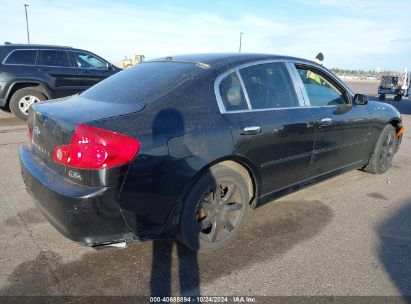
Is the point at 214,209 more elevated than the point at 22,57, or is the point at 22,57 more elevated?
the point at 22,57

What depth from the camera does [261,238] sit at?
3412mm

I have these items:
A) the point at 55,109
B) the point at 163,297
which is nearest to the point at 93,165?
the point at 55,109

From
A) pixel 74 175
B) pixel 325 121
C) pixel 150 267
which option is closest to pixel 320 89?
pixel 325 121

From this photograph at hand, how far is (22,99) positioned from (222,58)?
688cm

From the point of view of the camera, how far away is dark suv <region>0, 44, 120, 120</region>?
837 centimetres

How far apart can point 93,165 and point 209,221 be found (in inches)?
45.4

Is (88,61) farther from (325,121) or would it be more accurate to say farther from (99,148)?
(99,148)

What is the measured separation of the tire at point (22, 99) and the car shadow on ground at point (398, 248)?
26.2ft

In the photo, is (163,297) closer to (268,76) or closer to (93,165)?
(93,165)

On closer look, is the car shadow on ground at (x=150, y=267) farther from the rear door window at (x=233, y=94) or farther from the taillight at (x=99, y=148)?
the rear door window at (x=233, y=94)

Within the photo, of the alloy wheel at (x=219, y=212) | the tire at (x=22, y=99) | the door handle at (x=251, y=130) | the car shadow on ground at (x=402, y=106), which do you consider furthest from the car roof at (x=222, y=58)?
the car shadow on ground at (x=402, y=106)

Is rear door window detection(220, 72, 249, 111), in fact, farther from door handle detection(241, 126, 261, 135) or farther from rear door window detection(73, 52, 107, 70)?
A: rear door window detection(73, 52, 107, 70)

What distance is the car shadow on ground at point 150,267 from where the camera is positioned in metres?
2.60

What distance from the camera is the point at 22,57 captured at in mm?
8484
